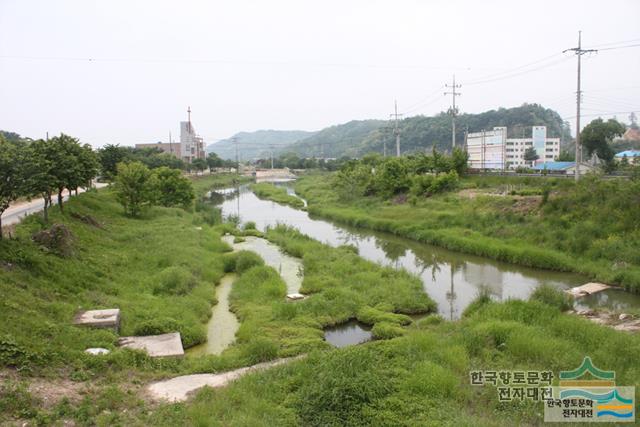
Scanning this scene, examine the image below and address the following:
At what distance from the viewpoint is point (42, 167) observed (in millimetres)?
17969

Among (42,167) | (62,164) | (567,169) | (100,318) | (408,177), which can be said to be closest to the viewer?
(100,318)

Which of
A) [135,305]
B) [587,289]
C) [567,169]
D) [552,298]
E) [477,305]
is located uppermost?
[567,169]

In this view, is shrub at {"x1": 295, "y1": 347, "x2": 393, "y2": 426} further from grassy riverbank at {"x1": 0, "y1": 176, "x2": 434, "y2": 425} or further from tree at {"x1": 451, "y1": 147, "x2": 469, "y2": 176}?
tree at {"x1": 451, "y1": 147, "x2": 469, "y2": 176}

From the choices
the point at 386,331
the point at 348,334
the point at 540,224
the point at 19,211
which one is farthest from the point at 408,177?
the point at 386,331

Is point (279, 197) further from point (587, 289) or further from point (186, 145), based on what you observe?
point (186, 145)

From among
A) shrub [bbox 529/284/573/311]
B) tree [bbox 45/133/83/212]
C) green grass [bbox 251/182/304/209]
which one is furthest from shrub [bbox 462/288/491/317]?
green grass [bbox 251/182/304/209]

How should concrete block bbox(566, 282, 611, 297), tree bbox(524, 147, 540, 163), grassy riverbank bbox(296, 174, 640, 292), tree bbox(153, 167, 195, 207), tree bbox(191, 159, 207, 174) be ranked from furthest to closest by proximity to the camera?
tree bbox(191, 159, 207, 174)
tree bbox(524, 147, 540, 163)
tree bbox(153, 167, 195, 207)
grassy riverbank bbox(296, 174, 640, 292)
concrete block bbox(566, 282, 611, 297)

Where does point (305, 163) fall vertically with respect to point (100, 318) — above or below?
above

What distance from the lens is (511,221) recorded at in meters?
29.2

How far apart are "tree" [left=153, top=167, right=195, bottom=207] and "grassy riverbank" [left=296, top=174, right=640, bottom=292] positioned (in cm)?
1309

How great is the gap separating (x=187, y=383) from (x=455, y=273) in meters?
15.6

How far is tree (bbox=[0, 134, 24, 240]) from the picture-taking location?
1423cm

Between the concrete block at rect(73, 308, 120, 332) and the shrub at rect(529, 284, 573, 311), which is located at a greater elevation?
the concrete block at rect(73, 308, 120, 332)

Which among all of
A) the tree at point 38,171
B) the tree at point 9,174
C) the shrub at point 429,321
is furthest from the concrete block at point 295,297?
the tree at point 9,174
